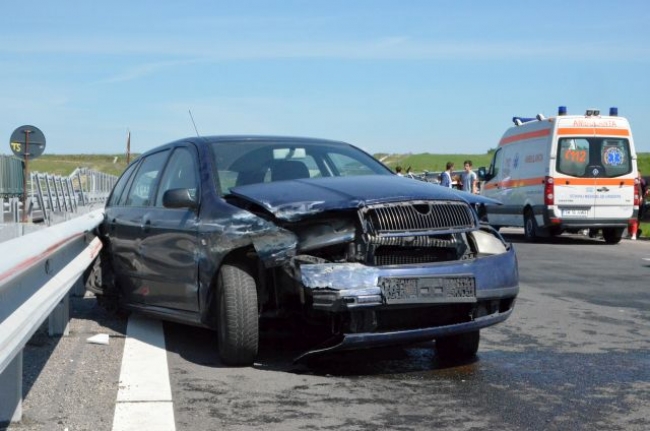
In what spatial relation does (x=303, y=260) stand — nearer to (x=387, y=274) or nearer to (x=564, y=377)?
(x=387, y=274)

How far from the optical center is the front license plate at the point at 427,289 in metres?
5.66

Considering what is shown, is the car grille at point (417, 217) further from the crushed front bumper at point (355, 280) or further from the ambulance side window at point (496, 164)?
the ambulance side window at point (496, 164)

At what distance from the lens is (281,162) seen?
7.20 metres

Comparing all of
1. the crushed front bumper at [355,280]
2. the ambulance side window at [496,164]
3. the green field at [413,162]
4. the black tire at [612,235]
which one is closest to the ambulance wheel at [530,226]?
the black tire at [612,235]

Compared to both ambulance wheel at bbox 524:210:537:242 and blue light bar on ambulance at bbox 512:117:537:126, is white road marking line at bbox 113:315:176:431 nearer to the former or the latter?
ambulance wheel at bbox 524:210:537:242

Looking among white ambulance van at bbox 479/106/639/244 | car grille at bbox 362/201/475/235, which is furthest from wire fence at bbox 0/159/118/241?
car grille at bbox 362/201/475/235

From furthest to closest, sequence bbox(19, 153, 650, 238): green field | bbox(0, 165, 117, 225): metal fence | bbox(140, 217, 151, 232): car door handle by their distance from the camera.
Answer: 1. bbox(19, 153, 650, 238): green field
2. bbox(0, 165, 117, 225): metal fence
3. bbox(140, 217, 151, 232): car door handle

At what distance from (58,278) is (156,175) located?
90.2 inches

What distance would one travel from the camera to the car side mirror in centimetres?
670

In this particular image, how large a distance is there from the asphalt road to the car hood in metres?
1.02

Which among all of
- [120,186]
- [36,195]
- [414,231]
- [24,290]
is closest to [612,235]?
[120,186]

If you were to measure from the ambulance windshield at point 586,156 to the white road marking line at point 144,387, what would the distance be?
14.3 metres

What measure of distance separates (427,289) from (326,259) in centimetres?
63

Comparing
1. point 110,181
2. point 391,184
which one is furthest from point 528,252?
point 110,181
